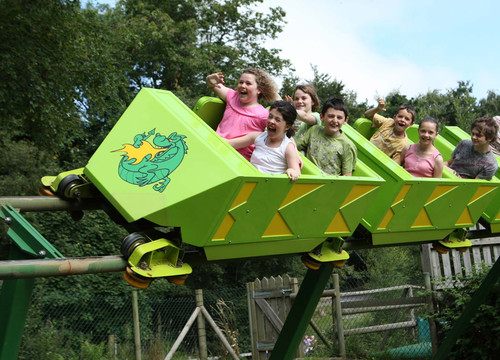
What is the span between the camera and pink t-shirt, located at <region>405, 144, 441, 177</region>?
451 centimetres

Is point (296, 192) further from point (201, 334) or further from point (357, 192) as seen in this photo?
point (201, 334)

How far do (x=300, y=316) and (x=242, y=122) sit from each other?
136 centimetres

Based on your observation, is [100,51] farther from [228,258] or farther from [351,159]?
[228,258]

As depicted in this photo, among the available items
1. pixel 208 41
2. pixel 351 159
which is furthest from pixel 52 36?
pixel 208 41

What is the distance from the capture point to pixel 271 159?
336 cm

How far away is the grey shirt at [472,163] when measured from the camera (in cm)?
482

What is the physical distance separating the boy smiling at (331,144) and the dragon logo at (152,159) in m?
1.15

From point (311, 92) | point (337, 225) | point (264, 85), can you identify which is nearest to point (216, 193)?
point (337, 225)

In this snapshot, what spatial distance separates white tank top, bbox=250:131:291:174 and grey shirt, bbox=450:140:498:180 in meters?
2.09

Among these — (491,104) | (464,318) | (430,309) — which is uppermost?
(491,104)

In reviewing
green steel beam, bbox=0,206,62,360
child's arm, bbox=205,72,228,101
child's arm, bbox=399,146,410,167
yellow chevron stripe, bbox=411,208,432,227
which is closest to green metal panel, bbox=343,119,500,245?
yellow chevron stripe, bbox=411,208,432,227

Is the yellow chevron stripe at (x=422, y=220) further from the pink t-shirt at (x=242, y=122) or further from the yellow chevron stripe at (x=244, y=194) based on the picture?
the yellow chevron stripe at (x=244, y=194)

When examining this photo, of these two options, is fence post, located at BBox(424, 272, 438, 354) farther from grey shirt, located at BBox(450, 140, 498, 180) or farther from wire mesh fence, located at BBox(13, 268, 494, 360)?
grey shirt, located at BBox(450, 140, 498, 180)

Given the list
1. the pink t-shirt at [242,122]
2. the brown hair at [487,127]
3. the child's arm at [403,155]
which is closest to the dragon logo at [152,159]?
the pink t-shirt at [242,122]
